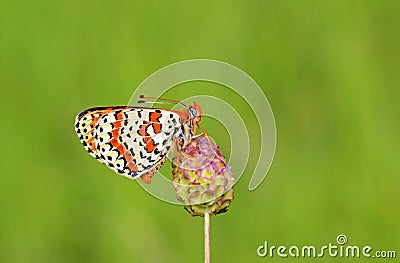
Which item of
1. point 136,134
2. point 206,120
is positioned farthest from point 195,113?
point 206,120

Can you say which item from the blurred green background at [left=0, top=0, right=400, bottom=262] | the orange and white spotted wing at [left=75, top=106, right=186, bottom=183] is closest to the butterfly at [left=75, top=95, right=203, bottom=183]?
the orange and white spotted wing at [left=75, top=106, right=186, bottom=183]

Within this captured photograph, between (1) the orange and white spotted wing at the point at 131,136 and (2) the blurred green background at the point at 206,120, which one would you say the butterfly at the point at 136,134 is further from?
(2) the blurred green background at the point at 206,120

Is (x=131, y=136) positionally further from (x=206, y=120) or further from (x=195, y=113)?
(x=206, y=120)

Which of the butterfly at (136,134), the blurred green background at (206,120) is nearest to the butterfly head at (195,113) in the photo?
the butterfly at (136,134)

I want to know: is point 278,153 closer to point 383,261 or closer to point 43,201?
point 383,261

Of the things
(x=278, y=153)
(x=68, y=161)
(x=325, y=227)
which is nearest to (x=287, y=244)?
(x=325, y=227)

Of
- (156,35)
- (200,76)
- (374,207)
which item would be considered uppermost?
(156,35)
